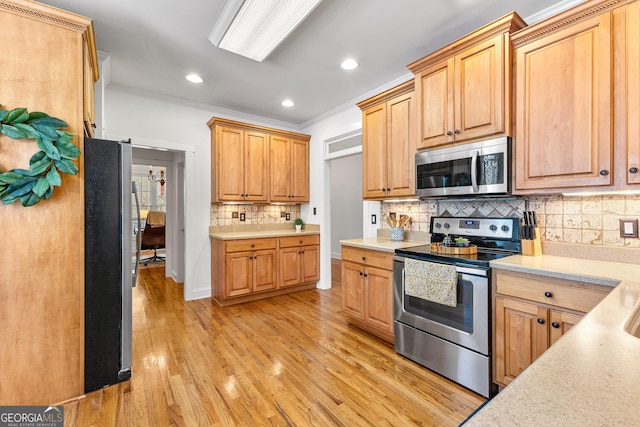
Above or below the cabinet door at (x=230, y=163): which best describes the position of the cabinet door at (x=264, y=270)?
below

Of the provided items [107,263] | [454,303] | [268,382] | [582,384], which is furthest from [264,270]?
[582,384]

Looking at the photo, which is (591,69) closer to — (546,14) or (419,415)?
(546,14)

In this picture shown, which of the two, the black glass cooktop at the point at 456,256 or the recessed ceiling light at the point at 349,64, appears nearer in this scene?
the black glass cooktop at the point at 456,256

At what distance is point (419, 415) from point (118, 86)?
4363 mm

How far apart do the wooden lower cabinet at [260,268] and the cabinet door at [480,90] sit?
2.66m

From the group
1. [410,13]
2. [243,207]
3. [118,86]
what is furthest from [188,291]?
[410,13]

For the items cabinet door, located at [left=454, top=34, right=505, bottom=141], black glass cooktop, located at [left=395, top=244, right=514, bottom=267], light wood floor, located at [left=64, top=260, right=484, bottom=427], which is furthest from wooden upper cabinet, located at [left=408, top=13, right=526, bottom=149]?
light wood floor, located at [left=64, top=260, right=484, bottom=427]

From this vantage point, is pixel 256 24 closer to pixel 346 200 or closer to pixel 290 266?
pixel 290 266

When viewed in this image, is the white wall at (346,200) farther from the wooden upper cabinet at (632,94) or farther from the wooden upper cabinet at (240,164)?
the wooden upper cabinet at (632,94)

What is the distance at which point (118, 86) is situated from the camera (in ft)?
11.4

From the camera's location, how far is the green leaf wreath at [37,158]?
1629mm

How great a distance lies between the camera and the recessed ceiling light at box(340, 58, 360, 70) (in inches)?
113

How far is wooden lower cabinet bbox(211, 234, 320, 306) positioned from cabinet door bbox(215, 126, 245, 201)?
68cm

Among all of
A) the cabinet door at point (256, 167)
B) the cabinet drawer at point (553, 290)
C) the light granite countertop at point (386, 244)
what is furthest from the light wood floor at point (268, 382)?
the cabinet door at point (256, 167)
